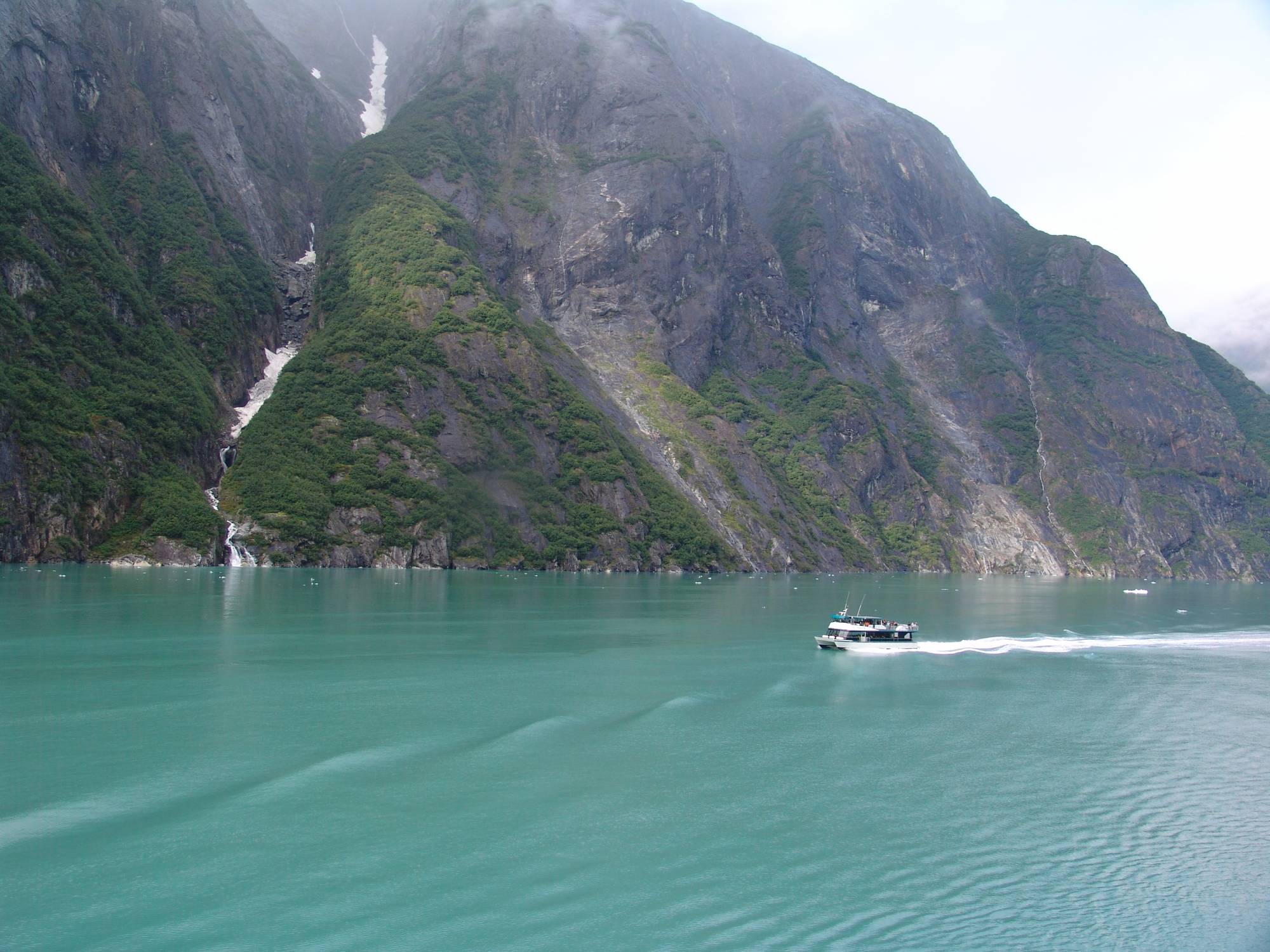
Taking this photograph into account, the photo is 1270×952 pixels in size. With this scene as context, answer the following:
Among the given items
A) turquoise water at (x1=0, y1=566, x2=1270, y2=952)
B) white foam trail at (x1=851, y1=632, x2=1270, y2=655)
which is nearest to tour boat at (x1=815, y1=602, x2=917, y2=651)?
white foam trail at (x1=851, y1=632, x2=1270, y2=655)

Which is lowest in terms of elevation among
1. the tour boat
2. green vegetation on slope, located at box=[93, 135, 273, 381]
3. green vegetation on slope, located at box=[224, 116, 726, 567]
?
the tour boat

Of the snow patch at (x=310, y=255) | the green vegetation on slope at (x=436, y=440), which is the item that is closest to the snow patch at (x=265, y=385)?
the green vegetation on slope at (x=436, y=440)

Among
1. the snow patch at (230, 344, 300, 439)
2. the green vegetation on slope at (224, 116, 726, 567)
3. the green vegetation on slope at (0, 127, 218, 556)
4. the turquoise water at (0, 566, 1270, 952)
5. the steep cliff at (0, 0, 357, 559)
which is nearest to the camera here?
the turquoise water at (0, 566, 1270, 952)

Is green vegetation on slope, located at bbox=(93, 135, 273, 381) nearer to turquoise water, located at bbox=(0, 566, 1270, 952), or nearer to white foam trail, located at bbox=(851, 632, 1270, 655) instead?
turquoise water, located at bbox=(0, 566, 1270, 952)

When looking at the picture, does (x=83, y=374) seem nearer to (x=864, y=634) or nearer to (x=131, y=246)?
(x=131, y=246)

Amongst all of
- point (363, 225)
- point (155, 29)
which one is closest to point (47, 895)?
point (363, 225)

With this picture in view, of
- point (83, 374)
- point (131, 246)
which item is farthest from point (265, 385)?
point (83, 374)
